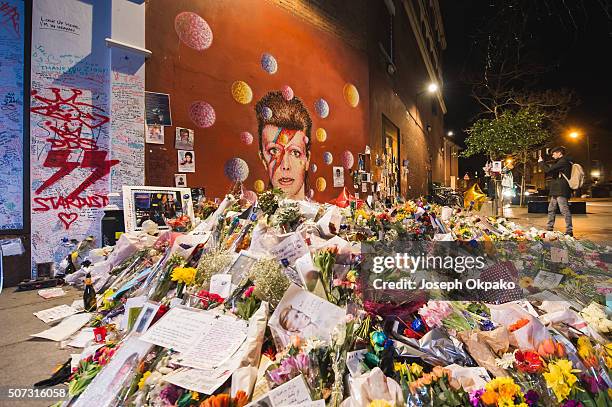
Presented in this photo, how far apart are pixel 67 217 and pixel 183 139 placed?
2121 millimetres

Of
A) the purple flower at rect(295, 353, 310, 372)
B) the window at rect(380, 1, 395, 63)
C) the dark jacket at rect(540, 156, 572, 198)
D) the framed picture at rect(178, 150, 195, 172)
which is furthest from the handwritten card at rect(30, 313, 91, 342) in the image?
the window at rect(380, 1, 395, 63)

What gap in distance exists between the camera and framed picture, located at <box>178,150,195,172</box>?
574cm

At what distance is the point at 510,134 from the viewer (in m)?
17.9

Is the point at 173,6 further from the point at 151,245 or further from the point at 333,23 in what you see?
the point at 333,23

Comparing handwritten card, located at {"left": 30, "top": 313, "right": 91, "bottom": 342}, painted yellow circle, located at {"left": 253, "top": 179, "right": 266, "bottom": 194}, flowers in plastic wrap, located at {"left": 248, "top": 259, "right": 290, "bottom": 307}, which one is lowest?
handwritten card, located at {"left": 30, "top": 313, "right": 91, "bottom": 342}

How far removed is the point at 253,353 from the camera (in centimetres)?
186

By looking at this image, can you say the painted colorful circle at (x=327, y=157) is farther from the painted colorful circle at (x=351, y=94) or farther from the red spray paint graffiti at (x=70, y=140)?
the red spray paint graffiti at (x=70, y=140)

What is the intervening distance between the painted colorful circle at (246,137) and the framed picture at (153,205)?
73.1 inches

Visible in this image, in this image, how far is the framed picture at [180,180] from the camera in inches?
224

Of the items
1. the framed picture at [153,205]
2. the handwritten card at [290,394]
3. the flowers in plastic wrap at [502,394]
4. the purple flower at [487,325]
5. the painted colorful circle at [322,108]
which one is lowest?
the handwritten card at [290,394]

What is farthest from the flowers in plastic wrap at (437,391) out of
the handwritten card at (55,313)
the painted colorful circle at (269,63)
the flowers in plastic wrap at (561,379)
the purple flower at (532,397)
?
the painted colorful circle at (269,63)

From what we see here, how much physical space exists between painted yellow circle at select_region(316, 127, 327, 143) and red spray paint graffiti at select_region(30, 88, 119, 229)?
5174mm

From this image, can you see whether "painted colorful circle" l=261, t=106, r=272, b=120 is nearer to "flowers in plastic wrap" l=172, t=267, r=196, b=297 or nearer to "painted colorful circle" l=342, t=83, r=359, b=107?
"painted colorful circle" l=342, t=83, r=359, b=107

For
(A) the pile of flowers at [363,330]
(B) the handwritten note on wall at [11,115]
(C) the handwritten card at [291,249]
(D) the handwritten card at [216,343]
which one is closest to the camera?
(A) the pile of flowers at [363,330]
